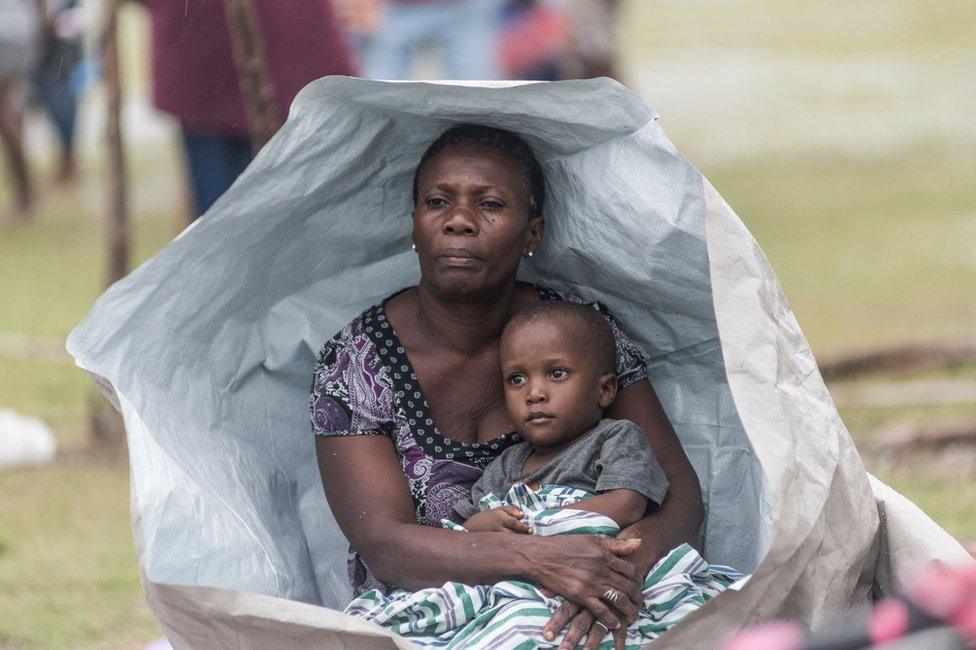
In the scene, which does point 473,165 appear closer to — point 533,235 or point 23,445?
point 533,235

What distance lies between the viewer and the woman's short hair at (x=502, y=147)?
9.59 feet

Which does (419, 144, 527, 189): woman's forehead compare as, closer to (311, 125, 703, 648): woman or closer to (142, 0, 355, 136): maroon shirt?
(311, 125, 703, 648): woman

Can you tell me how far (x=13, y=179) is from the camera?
10.6 meters

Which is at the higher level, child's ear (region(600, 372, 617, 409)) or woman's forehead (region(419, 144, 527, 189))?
woman's forehead (region(419, 144, 527, 189))

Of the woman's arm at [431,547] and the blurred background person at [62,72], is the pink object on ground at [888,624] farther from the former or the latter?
the blurred background person at [62,72]

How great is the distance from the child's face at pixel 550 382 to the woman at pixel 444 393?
5.3 inches

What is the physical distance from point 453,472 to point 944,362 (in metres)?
3.61

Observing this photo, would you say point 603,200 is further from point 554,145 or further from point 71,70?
point 71,70

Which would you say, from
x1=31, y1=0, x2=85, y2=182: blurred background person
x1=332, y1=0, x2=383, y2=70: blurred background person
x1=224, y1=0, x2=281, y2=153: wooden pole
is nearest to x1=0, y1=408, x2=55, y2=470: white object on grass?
x1=224, y1=0, x2=281, y2=153: wooden pole

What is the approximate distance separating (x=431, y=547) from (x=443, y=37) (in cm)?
766

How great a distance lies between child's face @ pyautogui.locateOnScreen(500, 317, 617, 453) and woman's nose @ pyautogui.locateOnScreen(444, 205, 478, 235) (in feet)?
0.73

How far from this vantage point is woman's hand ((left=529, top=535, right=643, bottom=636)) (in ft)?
8.05

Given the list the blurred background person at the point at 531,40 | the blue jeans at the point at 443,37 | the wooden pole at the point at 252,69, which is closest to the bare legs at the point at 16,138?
the blue jeans at the point at 443,37

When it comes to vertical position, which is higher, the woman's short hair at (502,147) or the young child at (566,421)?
the woman's short hair at (502,147)
